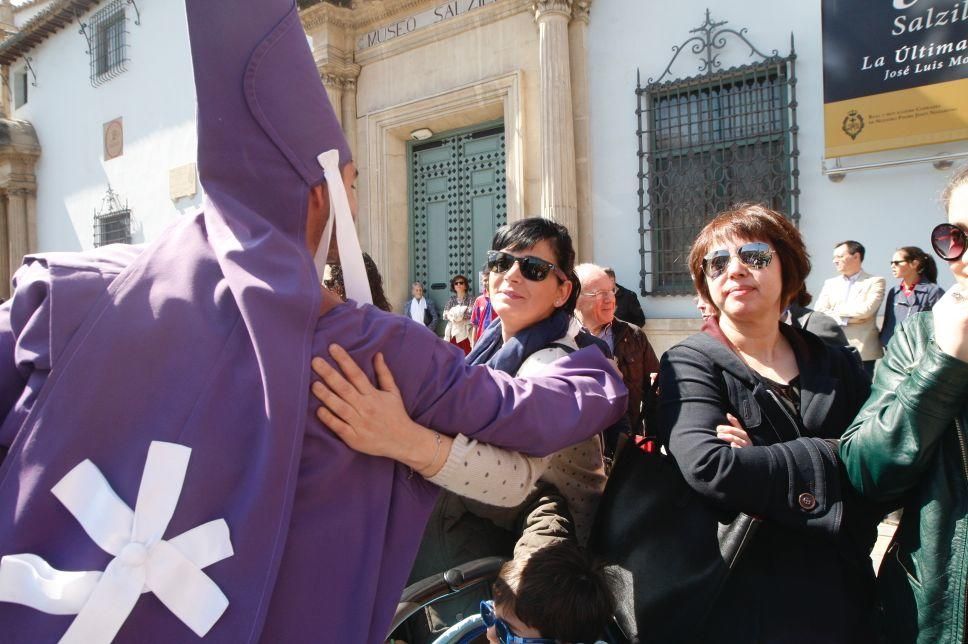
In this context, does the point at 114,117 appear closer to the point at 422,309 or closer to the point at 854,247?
the point at 422,309

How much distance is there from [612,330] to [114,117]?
13.9 m

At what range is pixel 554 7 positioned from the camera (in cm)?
750

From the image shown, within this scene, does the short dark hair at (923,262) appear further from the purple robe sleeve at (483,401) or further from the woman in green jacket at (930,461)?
the purple robe sleeve at (483,401)

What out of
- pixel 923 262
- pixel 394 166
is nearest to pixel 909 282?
pixel 923 262

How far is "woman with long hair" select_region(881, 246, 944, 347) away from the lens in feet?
17.8

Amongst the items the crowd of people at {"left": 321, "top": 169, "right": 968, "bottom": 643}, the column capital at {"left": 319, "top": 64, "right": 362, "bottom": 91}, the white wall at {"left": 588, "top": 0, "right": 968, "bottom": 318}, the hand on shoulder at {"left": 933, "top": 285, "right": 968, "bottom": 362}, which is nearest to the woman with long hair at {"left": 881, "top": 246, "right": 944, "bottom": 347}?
the white wall at {"left": 588, "top": 0, "right": 968, "bottom": 318}

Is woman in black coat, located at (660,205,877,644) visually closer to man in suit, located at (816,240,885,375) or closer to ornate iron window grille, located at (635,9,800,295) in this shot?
man in suit, located at (816,240,885,375)

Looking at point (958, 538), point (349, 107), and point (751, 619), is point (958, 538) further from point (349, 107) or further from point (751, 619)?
point (349, 107)

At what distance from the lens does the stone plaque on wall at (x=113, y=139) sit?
558 inches

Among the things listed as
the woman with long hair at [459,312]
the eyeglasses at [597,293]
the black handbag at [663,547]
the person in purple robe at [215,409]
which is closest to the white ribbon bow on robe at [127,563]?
the person in purple robe at [215,409]

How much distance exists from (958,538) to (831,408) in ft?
1.29

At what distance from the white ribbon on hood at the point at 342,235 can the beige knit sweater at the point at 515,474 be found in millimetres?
344

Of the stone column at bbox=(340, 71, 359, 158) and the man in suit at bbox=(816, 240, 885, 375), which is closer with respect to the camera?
the man in suit at bbox=(816, 240, 885, 375)

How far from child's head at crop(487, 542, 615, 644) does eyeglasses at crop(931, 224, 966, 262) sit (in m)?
1.03
